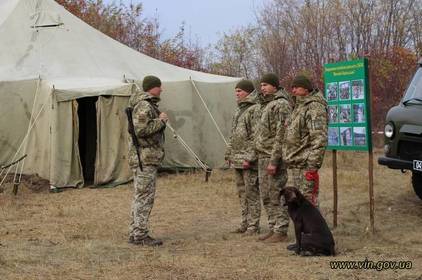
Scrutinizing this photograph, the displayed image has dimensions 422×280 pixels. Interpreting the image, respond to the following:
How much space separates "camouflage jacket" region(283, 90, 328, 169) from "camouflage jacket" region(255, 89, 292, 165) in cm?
13

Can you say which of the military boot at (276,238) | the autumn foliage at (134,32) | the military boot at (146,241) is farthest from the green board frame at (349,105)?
the autumn foliage at (134,32)

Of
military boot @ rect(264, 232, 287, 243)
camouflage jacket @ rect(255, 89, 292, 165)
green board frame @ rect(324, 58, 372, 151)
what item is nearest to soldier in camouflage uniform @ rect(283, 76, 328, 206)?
camouflage jacket @ rect(255, 89, 292, 165)

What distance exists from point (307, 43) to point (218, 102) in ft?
28.6

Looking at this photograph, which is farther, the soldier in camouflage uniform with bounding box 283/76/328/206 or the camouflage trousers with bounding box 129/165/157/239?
the camouflage trousers with bounding box 129/165/157/239

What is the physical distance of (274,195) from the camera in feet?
22.8

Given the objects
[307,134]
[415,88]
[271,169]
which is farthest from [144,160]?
[415,88]

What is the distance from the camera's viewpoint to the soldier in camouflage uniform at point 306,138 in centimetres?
642

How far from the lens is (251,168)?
289 inches

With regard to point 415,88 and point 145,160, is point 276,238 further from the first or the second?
point 415,88

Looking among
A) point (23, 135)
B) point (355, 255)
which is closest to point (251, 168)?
point (355, 255)

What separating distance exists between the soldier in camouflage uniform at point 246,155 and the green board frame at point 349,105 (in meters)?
0.98

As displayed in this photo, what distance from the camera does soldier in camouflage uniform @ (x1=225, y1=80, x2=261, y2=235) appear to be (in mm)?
7348

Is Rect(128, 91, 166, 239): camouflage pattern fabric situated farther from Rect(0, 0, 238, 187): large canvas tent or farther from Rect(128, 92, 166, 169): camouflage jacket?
Rect(0, 0, 238, 187): large canvas tent

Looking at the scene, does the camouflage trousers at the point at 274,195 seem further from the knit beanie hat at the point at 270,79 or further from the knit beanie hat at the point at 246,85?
the knit beanie hat at the point at 246,85
